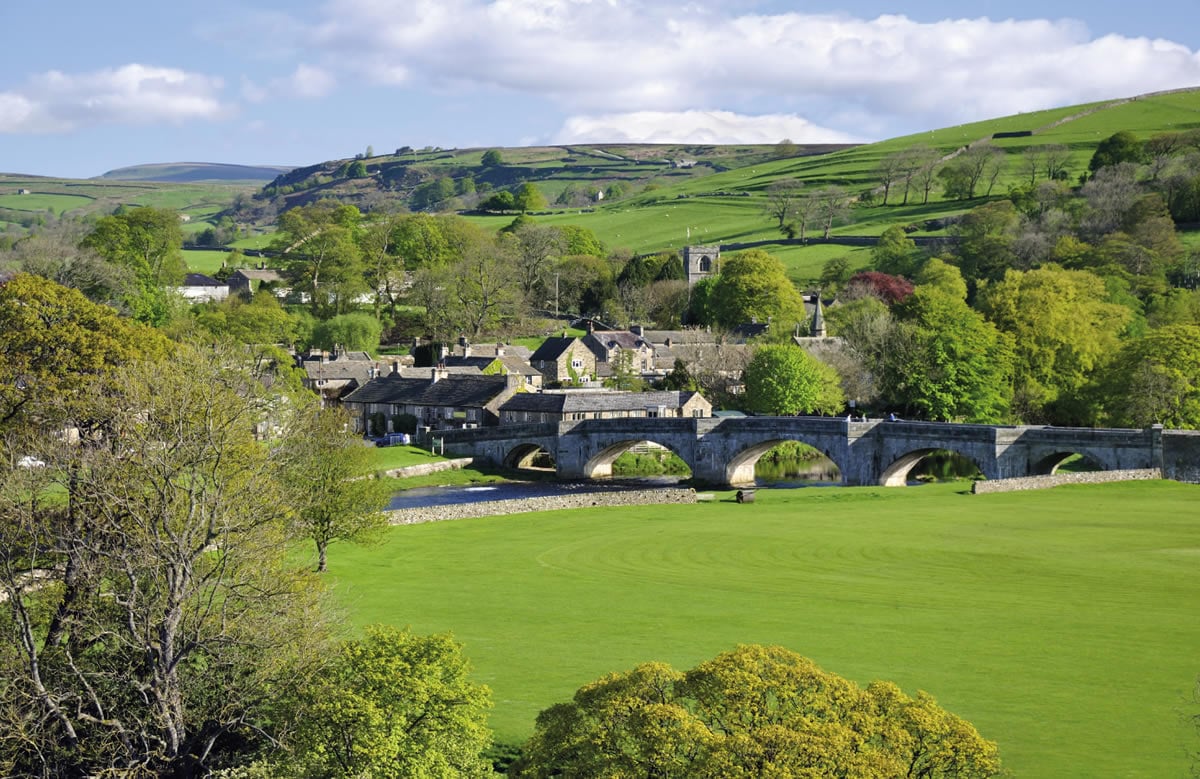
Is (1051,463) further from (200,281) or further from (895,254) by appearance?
(200,281)

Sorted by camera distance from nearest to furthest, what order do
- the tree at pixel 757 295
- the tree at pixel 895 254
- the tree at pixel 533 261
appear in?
the tree at pixel 757 295 → the tree at pixel 895 254 → the tree at pixel 533 261

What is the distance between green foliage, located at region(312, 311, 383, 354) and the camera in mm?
120312

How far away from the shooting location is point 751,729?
69.2ft

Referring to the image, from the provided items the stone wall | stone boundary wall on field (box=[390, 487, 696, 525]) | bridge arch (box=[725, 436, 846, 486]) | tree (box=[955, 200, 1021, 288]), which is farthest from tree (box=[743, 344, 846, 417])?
tree (box=[955, 200, 1021, 288])

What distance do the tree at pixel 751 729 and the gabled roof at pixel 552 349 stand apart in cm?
9261

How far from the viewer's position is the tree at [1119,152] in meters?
167

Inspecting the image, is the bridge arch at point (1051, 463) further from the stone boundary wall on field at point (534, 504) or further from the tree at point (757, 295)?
the tree at point (757, 295)

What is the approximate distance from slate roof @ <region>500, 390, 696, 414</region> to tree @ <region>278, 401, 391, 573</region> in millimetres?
37836

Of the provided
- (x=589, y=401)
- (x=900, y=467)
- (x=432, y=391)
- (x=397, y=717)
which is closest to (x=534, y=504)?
(x=900, y=467)

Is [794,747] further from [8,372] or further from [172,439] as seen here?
[8,372]

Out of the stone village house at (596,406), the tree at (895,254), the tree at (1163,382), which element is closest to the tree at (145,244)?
the stone village house at (596,406)

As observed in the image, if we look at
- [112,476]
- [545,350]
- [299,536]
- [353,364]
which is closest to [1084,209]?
[545,350]

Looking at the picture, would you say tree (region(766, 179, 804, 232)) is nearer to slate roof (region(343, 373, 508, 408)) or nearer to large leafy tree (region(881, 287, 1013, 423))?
large leafy tree (region(881, 287, 1013, 423))

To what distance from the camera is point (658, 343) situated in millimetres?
125062
